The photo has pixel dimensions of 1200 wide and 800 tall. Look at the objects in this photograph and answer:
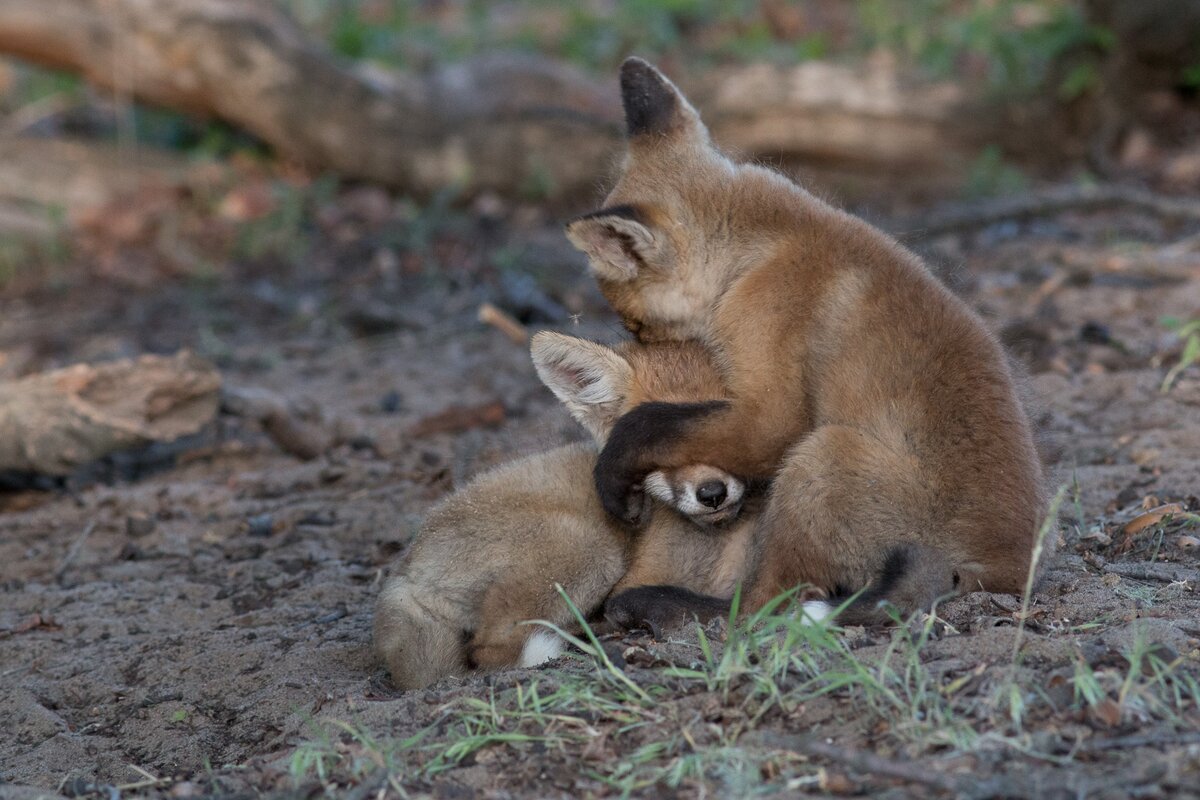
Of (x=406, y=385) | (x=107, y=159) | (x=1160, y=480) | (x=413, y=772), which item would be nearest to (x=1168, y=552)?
(x=1160, y=480)

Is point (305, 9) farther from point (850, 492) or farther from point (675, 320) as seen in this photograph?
point (850, 492)

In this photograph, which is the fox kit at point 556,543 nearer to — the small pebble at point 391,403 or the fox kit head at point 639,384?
the fox kit head at point 639,384

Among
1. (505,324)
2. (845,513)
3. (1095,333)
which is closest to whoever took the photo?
(845,513)

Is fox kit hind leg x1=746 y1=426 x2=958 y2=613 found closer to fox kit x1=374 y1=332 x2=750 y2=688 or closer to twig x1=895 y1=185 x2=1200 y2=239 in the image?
fox kit x1=374 y1=332 x2=750 y2=688

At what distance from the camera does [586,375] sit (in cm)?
487

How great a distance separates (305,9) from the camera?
15727 millimetres

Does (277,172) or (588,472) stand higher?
(588,472)

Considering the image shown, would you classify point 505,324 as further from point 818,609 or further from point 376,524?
point 818,609

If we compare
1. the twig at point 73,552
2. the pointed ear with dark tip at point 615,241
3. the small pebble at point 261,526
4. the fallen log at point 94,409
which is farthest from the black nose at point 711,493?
the fallen log at point 94,409

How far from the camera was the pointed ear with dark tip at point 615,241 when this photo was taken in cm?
460

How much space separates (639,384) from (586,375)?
222mm

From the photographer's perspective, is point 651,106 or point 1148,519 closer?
point 1148,519

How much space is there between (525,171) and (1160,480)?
7540mm

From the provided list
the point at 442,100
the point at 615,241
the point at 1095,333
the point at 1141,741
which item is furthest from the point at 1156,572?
the point at 442,100
